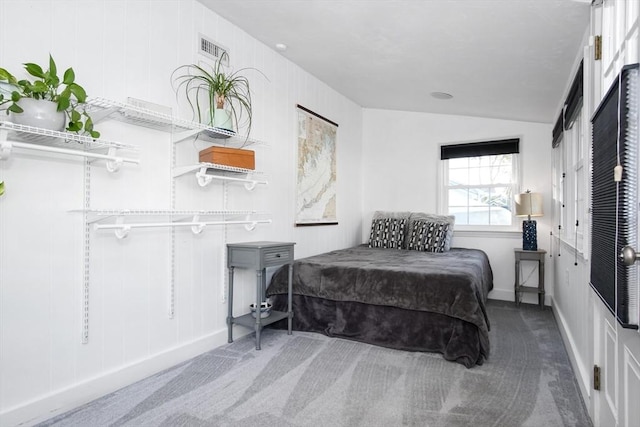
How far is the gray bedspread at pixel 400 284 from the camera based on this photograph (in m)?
2.65

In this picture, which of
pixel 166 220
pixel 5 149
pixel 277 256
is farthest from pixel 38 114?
pixel 277 256

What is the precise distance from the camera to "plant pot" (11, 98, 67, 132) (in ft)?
5.41

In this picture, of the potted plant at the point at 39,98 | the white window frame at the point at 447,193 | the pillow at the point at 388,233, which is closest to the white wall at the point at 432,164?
the white window frame at the point at 447,193

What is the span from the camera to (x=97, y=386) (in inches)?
82.0

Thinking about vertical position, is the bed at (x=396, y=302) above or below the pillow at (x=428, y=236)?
below

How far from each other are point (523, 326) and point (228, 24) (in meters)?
3.68

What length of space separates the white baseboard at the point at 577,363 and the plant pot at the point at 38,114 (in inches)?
115

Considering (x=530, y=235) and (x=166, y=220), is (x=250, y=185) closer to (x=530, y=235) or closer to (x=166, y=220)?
(x=166, y=220)

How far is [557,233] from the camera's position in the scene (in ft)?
12.6

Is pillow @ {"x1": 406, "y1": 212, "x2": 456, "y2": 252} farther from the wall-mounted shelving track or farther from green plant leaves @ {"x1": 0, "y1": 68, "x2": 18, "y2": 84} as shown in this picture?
green plant leaves @ {"x1": 0, "y1": 68, "x2": 18, "y2": 84}

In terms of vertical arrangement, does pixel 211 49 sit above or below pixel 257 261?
above

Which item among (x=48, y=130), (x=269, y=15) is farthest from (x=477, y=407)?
(x=269, y=15)

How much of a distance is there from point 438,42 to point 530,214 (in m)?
2.42

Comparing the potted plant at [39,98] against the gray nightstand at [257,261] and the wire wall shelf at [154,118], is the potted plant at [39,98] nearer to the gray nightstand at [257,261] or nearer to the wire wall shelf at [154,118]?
the wire wall shelf at [154,118]
